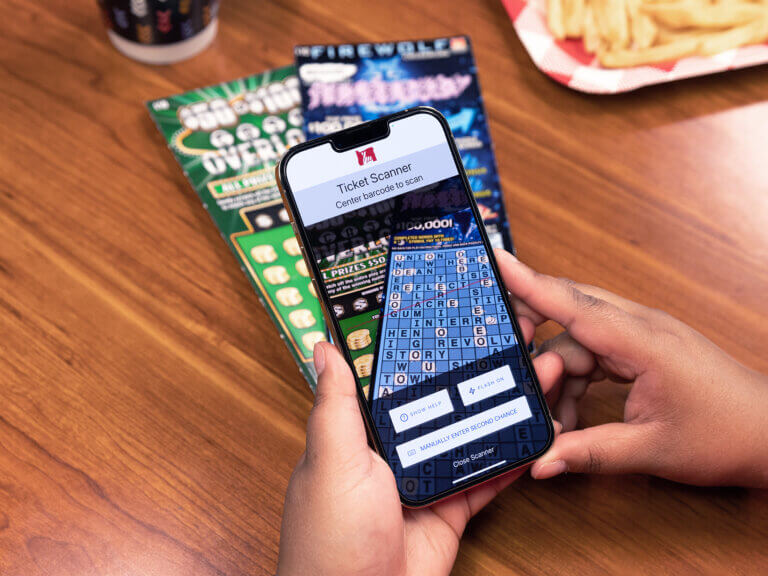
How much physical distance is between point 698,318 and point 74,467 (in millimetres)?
579

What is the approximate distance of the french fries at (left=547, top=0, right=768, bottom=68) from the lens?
0.76 m

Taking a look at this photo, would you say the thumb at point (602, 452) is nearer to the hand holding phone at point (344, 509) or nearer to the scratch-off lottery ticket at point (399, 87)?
the hand holding phone at point (344, 509)

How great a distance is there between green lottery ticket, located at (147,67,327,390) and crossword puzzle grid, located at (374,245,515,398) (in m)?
0.09

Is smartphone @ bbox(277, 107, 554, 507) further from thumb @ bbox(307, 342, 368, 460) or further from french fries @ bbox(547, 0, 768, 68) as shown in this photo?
french fries @ bbox(547, 0, 768, 68)

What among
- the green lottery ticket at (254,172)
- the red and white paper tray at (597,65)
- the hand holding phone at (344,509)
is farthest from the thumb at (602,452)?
the red and white paper tray at (597,65)

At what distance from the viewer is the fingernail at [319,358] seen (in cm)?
51

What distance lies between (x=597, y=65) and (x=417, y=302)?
0.41 metres

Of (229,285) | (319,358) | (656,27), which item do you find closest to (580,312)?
(319,358)

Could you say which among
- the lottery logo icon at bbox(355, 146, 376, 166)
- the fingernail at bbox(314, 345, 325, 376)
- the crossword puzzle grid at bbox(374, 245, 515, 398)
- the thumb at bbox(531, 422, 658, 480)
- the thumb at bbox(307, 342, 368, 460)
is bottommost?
the thumb at bbox(531, 422, 658, 480)

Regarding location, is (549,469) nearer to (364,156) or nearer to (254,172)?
(364,156)

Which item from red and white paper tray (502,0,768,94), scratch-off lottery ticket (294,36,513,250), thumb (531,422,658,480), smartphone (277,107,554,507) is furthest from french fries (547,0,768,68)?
thumb (531,422,658,480)

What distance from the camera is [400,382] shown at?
0.53 metres

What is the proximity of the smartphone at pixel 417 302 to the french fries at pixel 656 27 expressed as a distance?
0.32 meters

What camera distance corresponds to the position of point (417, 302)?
1.82 ft
